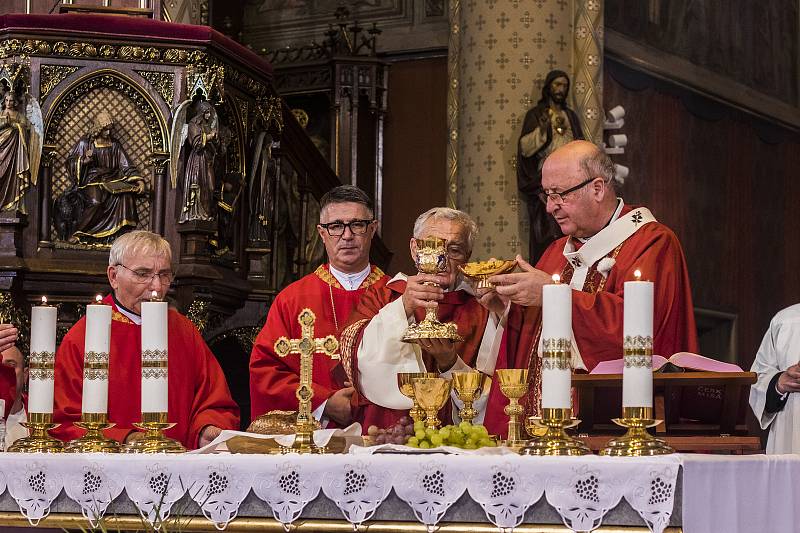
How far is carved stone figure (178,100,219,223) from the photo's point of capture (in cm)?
715

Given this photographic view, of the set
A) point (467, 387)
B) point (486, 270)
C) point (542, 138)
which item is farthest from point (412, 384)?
point (542, 138)

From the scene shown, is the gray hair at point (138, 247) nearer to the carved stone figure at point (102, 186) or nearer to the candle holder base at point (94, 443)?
the candle holder base at point (94, 443)

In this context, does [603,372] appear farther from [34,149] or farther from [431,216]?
[34,149]

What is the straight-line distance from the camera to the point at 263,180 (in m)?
8.16

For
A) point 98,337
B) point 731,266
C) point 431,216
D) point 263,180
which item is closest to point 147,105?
point 263,180

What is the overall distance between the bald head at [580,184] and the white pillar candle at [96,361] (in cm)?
167

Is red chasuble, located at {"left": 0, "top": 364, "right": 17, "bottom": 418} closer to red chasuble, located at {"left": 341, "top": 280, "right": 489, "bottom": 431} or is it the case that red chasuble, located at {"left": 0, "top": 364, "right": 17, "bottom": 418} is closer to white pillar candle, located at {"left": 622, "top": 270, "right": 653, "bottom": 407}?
red chasuble, located at {"left": 341, "top": 280, "right": 489, "bottom": 431}

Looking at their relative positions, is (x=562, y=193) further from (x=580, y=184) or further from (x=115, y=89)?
(x=115, y=89)

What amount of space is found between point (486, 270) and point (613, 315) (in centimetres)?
46

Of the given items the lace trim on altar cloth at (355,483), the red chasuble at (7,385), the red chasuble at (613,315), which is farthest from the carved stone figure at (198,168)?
the lace trim on altar cloth at (355,483)

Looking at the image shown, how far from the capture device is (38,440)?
4066 mm

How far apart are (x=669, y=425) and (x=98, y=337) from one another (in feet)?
5.62

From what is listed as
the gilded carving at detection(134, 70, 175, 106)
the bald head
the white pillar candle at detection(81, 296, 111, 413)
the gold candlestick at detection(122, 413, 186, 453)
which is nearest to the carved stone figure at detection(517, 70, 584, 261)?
the gilded carving at detection(134, 70, 175, 106)

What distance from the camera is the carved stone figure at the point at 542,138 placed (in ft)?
36.3
